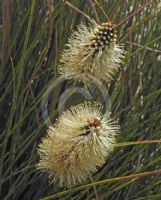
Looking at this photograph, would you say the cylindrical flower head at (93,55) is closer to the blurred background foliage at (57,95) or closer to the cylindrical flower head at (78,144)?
the cylindrical flower head at (78,144)

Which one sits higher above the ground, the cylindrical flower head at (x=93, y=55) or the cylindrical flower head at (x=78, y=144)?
the cylindrical flower head at (x=93, y=55)

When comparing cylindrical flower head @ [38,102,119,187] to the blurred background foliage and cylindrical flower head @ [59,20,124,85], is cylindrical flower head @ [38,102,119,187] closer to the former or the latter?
cylindrical flower head @ [59,20,124,85]

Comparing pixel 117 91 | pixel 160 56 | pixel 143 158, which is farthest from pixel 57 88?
pixel 160 56

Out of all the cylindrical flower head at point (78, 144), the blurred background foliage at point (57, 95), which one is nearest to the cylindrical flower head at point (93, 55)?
the cylindrical flower head at point (78, 144)

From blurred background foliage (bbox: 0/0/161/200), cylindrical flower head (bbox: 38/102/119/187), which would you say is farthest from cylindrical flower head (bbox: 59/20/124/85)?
blurred background foliage (bbox: 0/0/161/200)

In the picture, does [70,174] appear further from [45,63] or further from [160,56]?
[160,56]

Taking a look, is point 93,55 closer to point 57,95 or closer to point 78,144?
point 78,144

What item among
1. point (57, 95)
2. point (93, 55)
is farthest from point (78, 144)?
point (57, 95)
